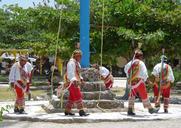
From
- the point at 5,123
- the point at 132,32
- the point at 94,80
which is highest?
the point at 132,32

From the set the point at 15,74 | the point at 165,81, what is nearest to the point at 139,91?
the point at 165,81

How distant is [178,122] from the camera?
13383 mm

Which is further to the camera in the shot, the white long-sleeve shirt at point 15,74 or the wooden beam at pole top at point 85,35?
the wooden beam at pole top at point 85,35

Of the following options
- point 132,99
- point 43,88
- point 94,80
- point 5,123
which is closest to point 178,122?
point 132,99

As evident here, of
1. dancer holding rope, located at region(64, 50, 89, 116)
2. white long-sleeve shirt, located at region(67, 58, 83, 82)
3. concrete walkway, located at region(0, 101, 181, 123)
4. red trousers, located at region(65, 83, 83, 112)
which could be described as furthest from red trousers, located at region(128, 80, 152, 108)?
white long-sleeve shirt, located at region(67, 58, 83, 82)

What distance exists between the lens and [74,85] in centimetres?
1385

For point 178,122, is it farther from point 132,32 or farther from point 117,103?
point 132,32

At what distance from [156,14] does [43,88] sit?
31.2ft

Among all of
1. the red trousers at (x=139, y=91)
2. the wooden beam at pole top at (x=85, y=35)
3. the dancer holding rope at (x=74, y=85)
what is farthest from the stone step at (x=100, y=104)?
the wooden beam at pole top at (x=85, y=35)

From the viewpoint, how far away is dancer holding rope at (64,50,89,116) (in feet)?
45.4

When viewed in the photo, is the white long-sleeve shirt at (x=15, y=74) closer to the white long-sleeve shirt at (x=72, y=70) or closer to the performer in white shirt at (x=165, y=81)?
the white long-sleeve shirt at (x=72, y=70)

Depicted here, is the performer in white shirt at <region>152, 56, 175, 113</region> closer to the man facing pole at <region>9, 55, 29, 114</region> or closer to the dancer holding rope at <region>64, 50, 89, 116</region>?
the dancer holding rope at <region>64, 50, 89, 116</region>

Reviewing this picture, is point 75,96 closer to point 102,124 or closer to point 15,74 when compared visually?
point 102,124

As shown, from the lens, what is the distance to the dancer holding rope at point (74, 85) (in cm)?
1383
